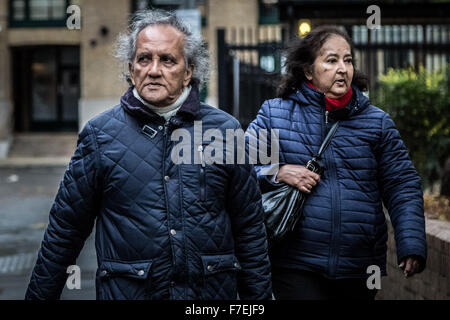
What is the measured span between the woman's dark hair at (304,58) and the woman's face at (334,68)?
36 millimetres

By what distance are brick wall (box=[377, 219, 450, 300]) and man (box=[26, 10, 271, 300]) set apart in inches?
85.0

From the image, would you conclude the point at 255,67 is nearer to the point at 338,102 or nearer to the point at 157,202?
the point at 338,102

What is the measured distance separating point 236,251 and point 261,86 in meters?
6.43

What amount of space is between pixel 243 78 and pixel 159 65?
6.17 metres

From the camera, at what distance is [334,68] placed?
3.90 metres

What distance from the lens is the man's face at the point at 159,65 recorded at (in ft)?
10.1

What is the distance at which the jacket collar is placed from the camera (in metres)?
3.07

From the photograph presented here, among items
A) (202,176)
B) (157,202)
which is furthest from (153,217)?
(202,176)

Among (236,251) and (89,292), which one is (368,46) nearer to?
(89,292)

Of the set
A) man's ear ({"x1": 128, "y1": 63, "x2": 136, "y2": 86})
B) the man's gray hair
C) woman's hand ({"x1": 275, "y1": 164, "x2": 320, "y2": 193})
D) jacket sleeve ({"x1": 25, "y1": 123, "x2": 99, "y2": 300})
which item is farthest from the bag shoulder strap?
jacket sleeve ({"x1": 25, "y1": 123, "x2": 99, "y2": 300})

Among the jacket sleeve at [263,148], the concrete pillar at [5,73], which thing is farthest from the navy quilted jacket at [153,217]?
the concrete pillar at [5,73]

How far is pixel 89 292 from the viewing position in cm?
692

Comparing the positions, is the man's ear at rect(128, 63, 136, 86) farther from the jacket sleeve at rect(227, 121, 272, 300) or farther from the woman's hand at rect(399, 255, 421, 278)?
the woman's hand at rect(399, 255, 421, 278)

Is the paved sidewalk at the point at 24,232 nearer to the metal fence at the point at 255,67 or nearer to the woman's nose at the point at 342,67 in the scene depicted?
the metal fence at the point at 255,67
